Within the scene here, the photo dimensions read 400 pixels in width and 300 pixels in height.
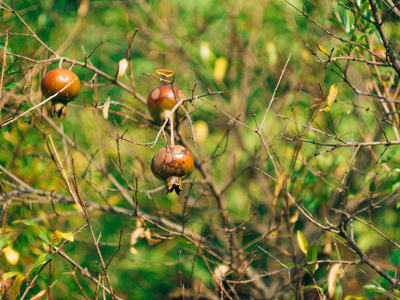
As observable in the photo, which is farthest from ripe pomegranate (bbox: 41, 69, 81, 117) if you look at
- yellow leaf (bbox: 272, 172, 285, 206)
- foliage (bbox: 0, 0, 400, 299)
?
yellow leaf (bbox: 272, 172, 285, 206)

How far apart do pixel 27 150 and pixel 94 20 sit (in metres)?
1.57

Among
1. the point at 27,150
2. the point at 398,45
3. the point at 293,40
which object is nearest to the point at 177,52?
the point at 293,40

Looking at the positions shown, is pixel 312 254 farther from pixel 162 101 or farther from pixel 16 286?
pixel 16 286

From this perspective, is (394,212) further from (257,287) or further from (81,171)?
(81,171)

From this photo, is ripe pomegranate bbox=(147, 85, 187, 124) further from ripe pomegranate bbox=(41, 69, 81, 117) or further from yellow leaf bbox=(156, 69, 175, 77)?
ripe pomegranate bbox=(41, 69, 81, 117)

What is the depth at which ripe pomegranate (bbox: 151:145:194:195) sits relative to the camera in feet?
3.34

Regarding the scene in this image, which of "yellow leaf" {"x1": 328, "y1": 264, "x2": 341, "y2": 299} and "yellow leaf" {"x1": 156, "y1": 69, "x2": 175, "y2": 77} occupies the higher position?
"yellow leaf" {"x1": 156, "y1": 69, "x2": 175, "y2": 77}

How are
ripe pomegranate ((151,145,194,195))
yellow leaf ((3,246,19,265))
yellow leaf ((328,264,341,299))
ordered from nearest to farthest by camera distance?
ripe pomegranate ((151,145,194,195))
yellow leaf ((328,264,341,299))
yellow leaf ((3,246,19,265))

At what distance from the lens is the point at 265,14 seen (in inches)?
109

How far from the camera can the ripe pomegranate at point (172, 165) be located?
102cm

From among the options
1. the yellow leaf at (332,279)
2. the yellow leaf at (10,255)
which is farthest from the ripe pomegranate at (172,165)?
the yellow leaf at (10,255)

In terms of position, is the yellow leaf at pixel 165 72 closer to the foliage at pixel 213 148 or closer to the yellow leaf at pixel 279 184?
the foliage at pixel 213 148

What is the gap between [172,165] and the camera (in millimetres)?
1015

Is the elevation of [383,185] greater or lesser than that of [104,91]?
greater
